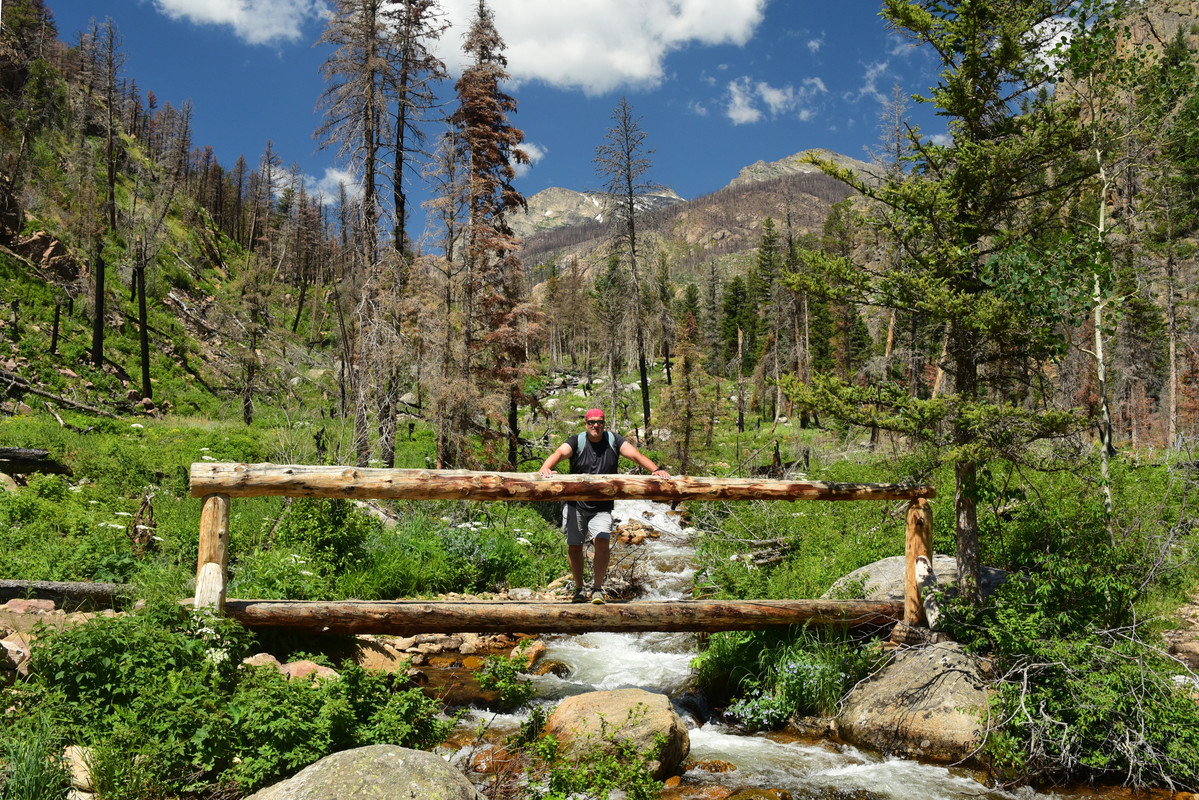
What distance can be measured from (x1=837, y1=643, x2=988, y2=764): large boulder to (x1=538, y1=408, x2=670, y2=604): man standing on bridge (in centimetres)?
282

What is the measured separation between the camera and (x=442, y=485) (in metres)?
5.82

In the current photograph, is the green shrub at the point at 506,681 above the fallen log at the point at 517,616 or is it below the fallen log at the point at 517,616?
below

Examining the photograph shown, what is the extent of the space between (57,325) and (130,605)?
33.9 meters

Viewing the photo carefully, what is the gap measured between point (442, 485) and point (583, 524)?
2.07 meters

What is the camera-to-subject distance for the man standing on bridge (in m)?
7.17

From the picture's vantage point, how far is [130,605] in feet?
19.7

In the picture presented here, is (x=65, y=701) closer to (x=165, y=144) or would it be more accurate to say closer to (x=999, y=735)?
(x=999, y=735)

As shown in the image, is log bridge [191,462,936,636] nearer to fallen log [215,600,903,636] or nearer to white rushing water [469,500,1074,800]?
fallen log [215,600,903,636]

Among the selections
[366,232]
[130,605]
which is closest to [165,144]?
[366,232]

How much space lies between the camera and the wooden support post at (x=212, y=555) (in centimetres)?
551

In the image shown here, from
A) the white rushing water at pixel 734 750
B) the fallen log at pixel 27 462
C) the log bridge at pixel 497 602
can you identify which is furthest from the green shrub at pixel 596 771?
the fallen log at pixel 27 462

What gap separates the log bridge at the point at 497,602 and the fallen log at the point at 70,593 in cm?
181

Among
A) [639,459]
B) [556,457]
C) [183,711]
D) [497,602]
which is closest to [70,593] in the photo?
[183,711]

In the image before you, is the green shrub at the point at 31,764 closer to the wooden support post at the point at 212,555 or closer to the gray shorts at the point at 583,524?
the wooden support post at the point at 212,555
